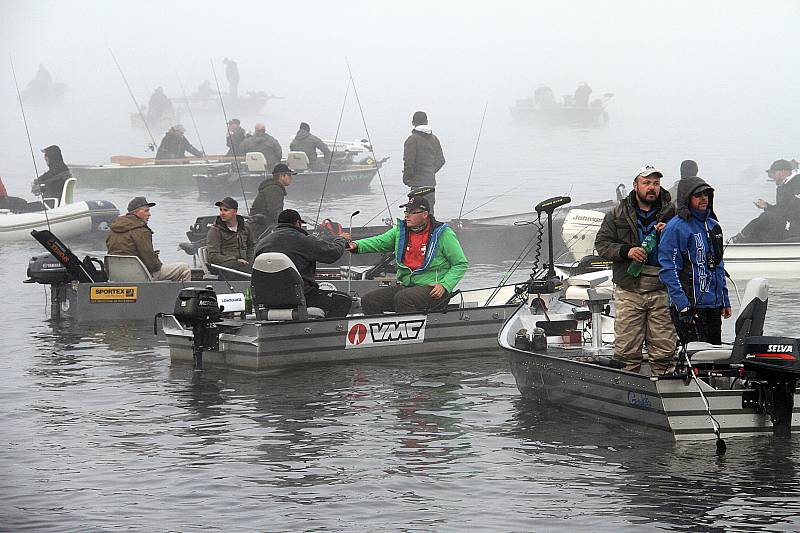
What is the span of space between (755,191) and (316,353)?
2713 centimetres

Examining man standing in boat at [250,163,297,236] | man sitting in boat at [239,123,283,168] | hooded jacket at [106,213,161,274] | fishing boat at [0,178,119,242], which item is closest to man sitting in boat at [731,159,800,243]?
man standing in boat at [250,163,297,236]

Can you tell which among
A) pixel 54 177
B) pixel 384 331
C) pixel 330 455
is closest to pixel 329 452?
pixel 330 455

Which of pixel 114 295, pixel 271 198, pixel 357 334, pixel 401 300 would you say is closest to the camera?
pixel 357 334

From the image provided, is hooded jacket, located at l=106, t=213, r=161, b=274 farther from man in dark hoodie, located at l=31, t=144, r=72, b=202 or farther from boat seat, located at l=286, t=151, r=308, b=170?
boat seat, located at l=286, t=151, r=308, b=170

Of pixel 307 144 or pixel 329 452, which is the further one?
pixel 307 144

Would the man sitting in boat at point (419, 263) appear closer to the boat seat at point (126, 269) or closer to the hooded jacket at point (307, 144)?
the boat seat at point (126, 269)

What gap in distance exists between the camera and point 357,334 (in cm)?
1189

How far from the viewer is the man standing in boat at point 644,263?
8.95 meters

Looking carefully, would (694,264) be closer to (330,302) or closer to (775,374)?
(775,374)

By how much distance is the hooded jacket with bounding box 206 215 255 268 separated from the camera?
47.8ft

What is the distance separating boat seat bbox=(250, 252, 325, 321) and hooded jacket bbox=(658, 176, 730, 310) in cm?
364

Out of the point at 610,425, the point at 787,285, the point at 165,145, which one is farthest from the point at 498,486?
the point at 165,145

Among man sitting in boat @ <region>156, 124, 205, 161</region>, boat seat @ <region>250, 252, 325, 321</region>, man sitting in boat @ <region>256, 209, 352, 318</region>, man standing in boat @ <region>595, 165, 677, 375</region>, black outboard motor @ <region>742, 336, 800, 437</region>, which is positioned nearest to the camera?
black outboard motor @ <region>742, 336, 800, 437</region>

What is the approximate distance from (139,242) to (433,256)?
3.98m
